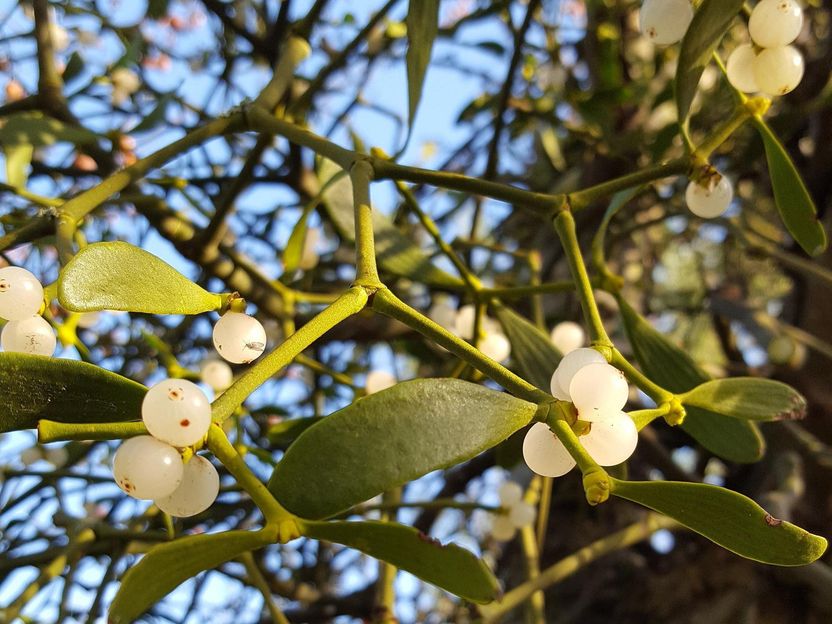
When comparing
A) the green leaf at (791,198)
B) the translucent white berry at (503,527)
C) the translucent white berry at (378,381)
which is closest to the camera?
the green leaf at (791,198)

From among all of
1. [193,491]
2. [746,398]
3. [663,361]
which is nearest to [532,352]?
[663,361]

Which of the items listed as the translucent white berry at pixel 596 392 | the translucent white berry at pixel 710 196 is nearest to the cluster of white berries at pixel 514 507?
the translucent white berry at pixel 710 196

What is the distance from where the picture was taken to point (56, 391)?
0.31 metres

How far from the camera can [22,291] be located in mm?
399

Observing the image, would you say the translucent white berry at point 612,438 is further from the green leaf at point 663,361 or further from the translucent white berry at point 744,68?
the translucent white berry at point 744,68

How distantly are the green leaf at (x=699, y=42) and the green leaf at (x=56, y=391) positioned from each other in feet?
1.10

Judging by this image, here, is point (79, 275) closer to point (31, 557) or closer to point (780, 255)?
point (31, 557)

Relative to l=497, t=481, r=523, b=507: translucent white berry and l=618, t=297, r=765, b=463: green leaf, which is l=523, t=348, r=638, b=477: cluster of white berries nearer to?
l=618, t=297, r=765, b=463: green leaf

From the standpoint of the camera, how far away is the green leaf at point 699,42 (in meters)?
0.43

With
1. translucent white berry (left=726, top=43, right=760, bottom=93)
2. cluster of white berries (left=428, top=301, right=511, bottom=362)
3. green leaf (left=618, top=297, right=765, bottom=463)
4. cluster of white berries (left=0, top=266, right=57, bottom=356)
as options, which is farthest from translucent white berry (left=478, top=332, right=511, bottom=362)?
cluster of white berries (left=0, top=266, right=57, bottom=356)

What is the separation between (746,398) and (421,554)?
0.71 ft

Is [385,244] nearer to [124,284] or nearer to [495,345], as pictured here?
[495,345]

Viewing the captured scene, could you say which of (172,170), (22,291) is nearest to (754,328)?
(172,170)

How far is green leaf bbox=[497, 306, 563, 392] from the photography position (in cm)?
59
